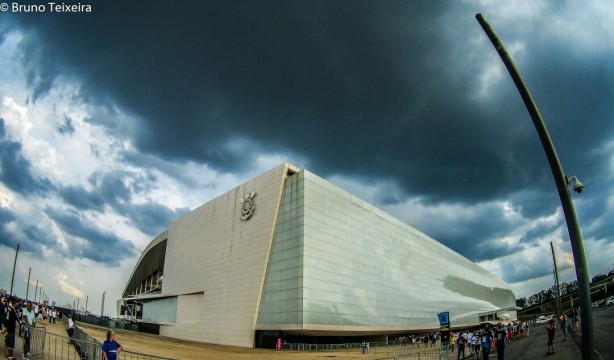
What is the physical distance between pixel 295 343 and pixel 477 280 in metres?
82.3

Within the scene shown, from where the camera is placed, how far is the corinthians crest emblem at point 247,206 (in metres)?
47.9

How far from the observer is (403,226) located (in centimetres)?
6538

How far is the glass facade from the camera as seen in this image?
130 feet

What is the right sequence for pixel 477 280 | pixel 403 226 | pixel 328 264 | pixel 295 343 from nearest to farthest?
1. pixel 295 343
2. pixel 328 264
3. pixel 403 226
4. pixel 477 280

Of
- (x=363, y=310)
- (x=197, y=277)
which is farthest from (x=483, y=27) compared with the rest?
(x=197, y=277)

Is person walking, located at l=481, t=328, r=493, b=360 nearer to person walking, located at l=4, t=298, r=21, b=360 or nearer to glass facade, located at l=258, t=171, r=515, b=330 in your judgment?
glass facade, located at l=258, t=171, r=515, b=330

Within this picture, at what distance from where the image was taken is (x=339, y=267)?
44.3 metres

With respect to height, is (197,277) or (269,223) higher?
(269,223)

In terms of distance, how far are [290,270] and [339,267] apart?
7056mm

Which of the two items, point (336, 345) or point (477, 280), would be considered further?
point (477, 280)

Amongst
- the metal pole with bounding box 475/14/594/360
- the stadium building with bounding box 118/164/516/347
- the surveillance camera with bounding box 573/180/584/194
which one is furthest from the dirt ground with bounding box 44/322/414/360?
the surveillance camera with bounding box 573/180/584/194

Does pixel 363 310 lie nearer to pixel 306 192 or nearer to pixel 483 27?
pixel 306 192

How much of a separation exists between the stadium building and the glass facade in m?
0.13

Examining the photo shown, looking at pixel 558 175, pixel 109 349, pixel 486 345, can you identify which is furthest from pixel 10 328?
pixel 486 345
